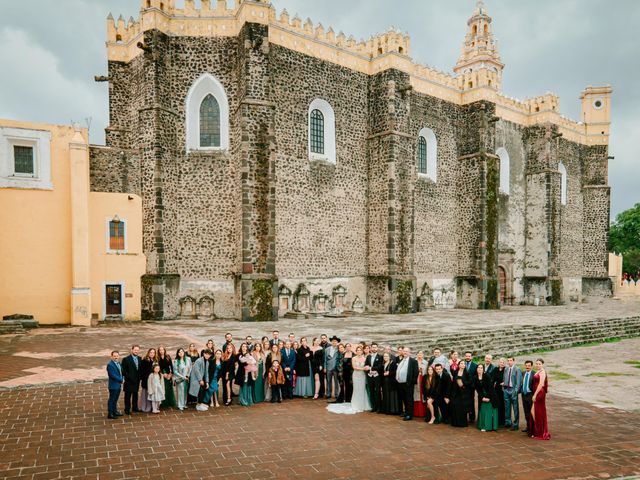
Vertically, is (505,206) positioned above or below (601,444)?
above

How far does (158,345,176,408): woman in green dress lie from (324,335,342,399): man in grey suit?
10.5 ft

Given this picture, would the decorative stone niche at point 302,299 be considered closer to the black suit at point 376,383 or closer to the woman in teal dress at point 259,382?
the woman in teal dress at point 259,382

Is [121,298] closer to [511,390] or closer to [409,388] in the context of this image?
[409,388]

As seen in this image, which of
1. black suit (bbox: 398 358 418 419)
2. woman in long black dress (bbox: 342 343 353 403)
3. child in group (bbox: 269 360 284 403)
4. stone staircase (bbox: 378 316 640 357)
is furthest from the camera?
stone staircase (bbox: 378 316 640 357)

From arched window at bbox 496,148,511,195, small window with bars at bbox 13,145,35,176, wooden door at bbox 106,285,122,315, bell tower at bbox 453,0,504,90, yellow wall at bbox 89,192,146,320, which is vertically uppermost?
bell tower at bbox 453,0,504,90

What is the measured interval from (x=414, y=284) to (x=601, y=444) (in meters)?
16.1

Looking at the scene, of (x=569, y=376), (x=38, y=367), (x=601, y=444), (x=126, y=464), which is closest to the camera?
(x=126, y=464)

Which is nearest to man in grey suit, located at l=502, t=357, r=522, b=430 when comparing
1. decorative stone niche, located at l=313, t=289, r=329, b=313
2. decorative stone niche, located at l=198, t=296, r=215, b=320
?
decorative stone niche, located at l=313, t=289, r=329, b=313

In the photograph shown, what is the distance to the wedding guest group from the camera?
802cm

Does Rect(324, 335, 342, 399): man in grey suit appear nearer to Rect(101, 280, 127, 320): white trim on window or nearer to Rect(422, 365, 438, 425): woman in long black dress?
Rect(422, 365, 438, 425): woman in long black dress

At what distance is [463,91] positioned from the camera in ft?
91.7

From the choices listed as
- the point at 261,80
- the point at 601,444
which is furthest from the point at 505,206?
the point at 601,444

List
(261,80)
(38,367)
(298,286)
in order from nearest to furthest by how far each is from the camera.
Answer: (38,367)
(261,80)
(298,286)

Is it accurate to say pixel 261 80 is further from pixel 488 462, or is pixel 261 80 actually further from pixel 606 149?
pixel 606 149
